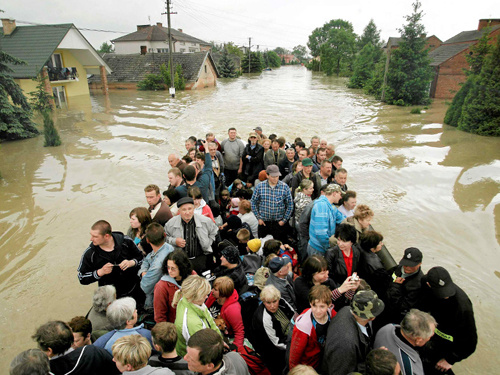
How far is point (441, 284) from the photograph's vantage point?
2.79m

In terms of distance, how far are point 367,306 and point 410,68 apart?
92.1 feet

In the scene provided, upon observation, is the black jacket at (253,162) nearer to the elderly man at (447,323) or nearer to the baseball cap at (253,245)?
the baseball cap at (253,245)

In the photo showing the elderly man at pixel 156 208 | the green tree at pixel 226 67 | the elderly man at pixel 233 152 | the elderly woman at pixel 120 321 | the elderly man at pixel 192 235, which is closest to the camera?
the elderly woman at pixel 120 321

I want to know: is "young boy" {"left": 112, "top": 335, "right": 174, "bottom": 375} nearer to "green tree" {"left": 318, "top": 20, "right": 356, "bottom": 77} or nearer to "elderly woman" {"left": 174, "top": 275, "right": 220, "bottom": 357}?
"elderly woman" {"left": 174, "top": 275, "right": 220, "bottom": 357}

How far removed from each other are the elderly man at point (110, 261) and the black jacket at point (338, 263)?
2350 mm

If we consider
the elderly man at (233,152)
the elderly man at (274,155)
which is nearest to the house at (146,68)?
the elderly man at (233,152)

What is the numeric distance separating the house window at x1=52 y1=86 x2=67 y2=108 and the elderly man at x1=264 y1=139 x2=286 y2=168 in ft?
73.9

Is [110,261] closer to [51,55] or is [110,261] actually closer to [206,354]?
[206,354]

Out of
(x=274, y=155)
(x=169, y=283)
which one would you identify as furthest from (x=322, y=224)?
(x=274, y=155)

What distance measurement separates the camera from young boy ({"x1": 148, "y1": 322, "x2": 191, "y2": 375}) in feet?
7.73

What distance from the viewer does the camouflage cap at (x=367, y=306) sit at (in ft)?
7.89

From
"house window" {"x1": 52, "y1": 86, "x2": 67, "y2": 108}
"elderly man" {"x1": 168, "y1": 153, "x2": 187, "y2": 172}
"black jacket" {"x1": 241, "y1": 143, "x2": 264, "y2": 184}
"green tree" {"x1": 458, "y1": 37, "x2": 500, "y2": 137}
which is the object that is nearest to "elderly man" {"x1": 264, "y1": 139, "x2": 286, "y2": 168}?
"black jacket" {"x1": 241, "y1": 143, "x2": 264, "y2": 184}

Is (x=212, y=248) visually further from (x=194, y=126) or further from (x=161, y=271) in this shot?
(x=194, y=126)

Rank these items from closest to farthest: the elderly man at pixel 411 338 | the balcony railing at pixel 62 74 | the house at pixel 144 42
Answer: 1. the elderly man at pixel 411 338
2. the balcony railing at pixel 62 74
3. the house at pixel 144 42
